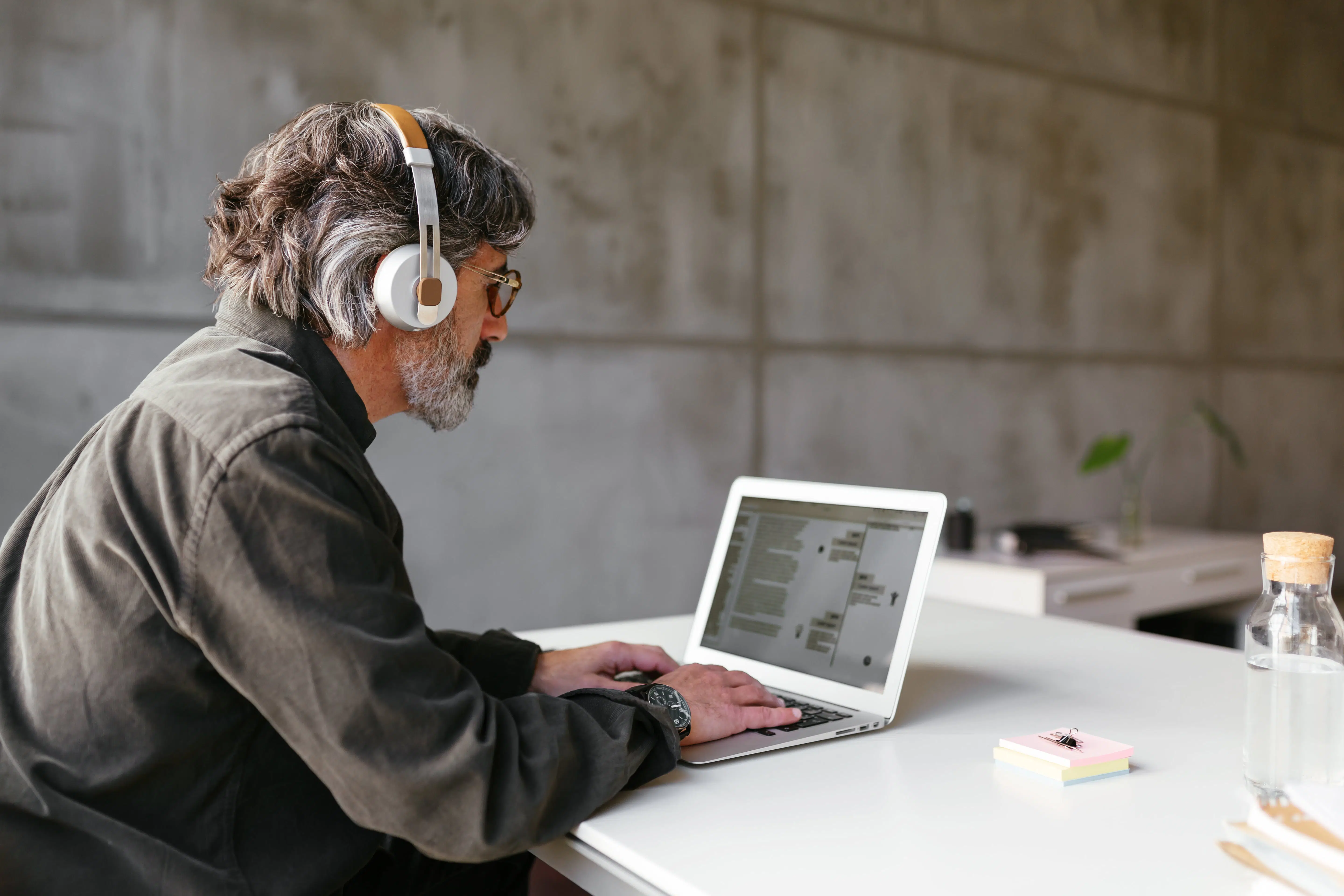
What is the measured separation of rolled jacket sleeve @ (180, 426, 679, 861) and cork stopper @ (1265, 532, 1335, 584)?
61cm

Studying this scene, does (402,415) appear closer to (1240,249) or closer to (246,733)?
(246,733)

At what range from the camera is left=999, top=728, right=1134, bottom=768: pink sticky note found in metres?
0.99

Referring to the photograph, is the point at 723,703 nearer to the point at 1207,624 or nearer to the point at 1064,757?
the point at 1064,757

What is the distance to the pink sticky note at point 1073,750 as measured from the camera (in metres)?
0.99

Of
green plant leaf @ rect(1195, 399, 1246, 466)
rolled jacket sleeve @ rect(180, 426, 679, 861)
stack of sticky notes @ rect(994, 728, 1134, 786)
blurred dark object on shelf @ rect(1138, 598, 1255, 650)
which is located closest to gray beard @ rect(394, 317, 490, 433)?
rolled jacket sleeve @ rect(180, 426, 679, 861)

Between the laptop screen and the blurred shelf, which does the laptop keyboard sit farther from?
the blurred shelf

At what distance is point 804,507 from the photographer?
4.50 ft

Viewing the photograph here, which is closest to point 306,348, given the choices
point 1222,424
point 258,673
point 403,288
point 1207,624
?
point 403,288

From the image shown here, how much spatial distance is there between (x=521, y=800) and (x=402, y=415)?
1.80 m

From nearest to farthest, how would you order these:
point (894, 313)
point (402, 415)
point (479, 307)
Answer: point (479, 307)
point (402, 415)
point (894, 313)

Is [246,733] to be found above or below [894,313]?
below

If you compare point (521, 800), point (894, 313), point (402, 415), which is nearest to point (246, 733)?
point (521, 800)

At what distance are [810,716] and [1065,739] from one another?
0.27 meters

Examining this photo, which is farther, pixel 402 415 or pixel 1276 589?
pixel 402 415
